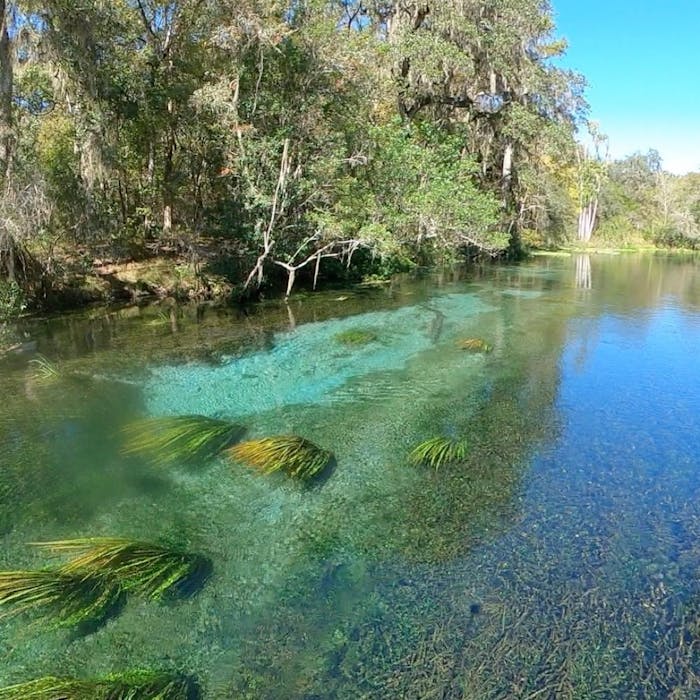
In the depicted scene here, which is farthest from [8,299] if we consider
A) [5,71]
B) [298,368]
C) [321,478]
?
[321,478]

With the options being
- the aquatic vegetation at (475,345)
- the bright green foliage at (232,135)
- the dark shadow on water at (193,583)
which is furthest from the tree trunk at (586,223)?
the dark shadow on water at (193,583)

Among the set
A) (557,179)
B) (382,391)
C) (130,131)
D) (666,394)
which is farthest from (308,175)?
(557,179)

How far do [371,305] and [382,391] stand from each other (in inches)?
321

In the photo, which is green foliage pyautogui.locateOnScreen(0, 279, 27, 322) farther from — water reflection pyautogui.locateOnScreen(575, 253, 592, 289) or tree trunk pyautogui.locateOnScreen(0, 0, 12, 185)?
water reflection pyautogui.locateOnScreen(575, 253, 592, 289)

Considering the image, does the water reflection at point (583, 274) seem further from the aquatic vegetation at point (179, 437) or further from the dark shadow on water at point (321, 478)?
the aquatic vegetation at point (179, 437)

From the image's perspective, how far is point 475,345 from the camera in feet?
38.7

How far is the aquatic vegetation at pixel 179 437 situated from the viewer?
662cm

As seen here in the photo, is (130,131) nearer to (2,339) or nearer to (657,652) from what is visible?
(2,339)

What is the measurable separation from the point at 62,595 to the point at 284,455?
110 inches

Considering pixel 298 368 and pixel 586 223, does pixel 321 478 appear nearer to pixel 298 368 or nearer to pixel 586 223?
pixel 298 368

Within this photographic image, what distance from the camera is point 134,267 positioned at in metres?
16.8

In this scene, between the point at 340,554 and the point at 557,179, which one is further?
the point at 557,179

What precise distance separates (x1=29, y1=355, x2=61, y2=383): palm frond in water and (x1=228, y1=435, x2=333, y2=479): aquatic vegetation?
4896 mm

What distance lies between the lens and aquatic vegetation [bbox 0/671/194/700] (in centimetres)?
317
